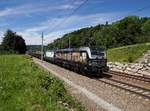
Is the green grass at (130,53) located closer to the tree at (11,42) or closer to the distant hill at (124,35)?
the distant hill at (124,35)

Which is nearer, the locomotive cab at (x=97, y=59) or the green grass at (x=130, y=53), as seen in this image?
the locomotive cab at (x=97, y=59)

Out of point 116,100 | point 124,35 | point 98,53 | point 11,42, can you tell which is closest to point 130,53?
point 98,53

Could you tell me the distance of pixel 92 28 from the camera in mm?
174375

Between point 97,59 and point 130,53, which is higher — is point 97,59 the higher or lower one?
the lower one

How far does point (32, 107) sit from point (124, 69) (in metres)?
26.8

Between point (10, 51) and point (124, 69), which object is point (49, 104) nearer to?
point (124, 69)

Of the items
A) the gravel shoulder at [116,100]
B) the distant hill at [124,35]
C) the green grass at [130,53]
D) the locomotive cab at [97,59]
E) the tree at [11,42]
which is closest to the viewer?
the gravel shoulder at [116,100]

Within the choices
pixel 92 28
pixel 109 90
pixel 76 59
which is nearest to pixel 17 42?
→ pixel 92 28

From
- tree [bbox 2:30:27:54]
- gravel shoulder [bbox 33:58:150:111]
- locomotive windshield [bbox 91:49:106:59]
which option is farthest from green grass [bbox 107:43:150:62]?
tree [bbox 2:30:27:54]

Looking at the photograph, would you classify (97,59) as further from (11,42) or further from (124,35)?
(11,42)

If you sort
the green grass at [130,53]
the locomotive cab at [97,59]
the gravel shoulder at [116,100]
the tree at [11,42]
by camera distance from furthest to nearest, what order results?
1. the tree at [11,42]
2. the green grass at [130,53]
3. the locomotive cab at [97,59]
4. the gravel shoulder at [116,100]

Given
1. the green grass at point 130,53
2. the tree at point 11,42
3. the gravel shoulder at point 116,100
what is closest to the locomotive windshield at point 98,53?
the gravel shoulder at point 116,100

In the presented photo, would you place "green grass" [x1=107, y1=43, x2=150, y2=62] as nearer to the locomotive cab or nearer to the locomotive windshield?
the locomotive windshield

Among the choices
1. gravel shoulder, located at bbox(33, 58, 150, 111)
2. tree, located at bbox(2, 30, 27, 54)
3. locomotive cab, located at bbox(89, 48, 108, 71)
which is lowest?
gravel shoulder, located at bbox(33, 58, 150, 111)
